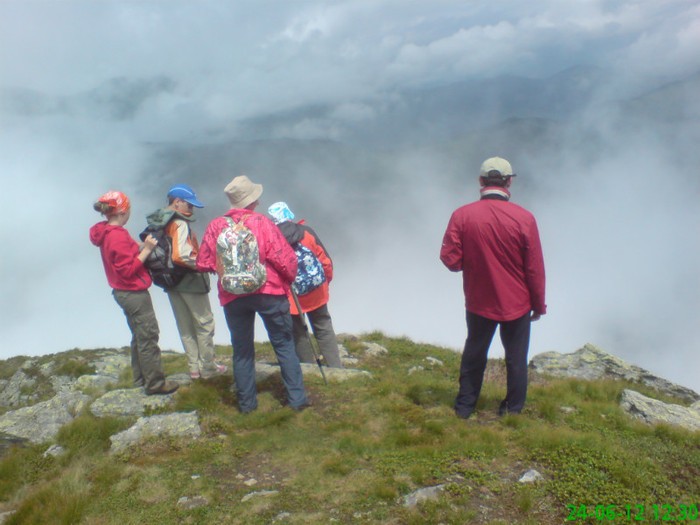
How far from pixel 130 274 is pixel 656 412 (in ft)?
28.6

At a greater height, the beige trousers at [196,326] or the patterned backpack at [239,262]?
the patterned backpack at [239,262]

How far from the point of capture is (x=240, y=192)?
758 cm

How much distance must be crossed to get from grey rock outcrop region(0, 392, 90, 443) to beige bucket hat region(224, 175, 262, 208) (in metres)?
4.54

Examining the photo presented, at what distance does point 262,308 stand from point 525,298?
382cm

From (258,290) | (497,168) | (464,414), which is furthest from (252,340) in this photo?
(497,168)

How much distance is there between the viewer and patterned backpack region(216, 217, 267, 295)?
23.2 ft

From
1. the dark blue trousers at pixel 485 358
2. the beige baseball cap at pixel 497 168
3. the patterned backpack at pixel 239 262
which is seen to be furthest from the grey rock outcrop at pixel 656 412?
the patterned backpack at pixel 239 262

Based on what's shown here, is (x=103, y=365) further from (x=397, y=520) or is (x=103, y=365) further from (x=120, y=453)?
(x=397, y=520)

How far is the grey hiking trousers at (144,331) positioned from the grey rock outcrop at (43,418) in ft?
4.13

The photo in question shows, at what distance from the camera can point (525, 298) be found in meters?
6.77

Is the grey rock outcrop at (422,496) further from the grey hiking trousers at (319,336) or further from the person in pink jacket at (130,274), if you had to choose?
the person in pink jacket at (130,274)

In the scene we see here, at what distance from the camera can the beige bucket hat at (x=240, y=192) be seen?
7.50 m

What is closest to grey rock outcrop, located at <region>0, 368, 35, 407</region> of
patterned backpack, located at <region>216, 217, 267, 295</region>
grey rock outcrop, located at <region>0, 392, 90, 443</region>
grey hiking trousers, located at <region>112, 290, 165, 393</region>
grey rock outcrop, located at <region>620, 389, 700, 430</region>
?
grey rock outcrop, located at <region>0, 392, 90, 443</region>

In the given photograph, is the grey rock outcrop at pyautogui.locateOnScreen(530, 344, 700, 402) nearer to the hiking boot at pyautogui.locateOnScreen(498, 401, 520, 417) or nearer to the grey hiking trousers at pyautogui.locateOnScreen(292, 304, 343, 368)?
the hiking boot at pyautogui.locateOnScreen(498, 401, 520, 417)
